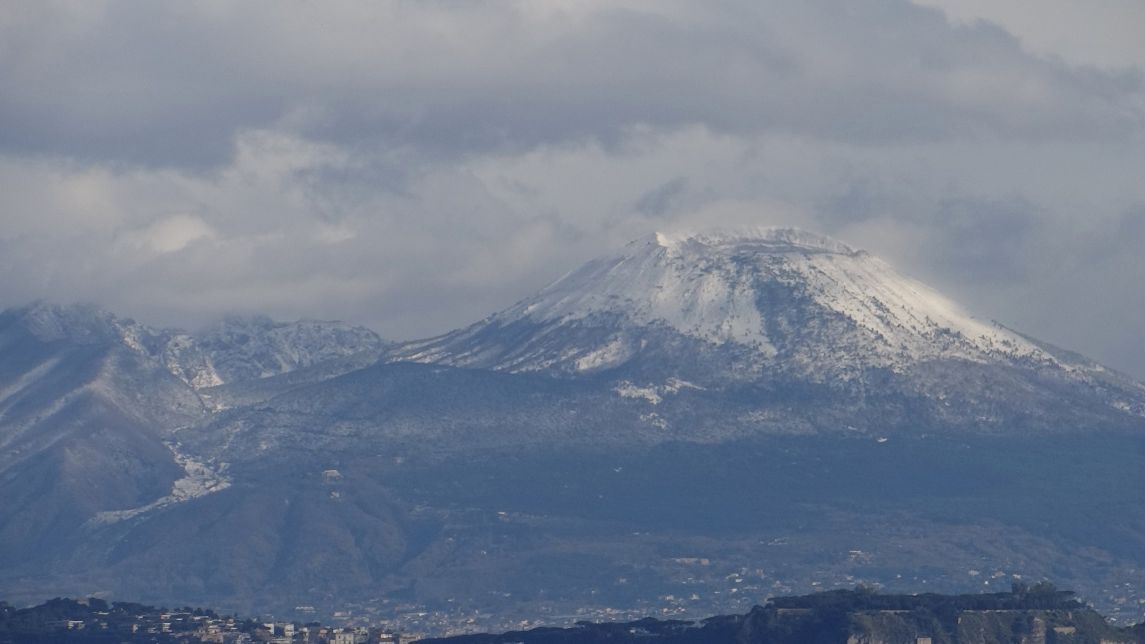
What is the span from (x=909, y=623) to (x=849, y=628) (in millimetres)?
3436

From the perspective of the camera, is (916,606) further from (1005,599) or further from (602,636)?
(602,636)

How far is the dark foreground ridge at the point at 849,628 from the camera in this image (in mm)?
141875

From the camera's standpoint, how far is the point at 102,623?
169 m

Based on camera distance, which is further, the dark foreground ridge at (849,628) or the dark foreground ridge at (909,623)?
the dark foreground ridge at (849,628)

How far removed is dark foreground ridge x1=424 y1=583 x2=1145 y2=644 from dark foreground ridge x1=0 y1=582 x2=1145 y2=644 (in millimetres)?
45

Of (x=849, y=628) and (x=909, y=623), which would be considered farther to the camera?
(x=909, y=623)

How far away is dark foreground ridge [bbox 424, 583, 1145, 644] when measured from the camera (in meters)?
142

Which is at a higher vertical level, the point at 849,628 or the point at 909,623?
the point at 909,623

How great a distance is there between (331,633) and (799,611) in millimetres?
31660

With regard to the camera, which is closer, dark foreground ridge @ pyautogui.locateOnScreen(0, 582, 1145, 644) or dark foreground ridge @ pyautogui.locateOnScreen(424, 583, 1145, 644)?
dark foreground ridge @ pyautogui.locateOnScreen(424, 583, 1145, 644)

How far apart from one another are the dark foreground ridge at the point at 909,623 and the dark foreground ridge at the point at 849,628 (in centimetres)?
5

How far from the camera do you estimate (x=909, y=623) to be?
143m

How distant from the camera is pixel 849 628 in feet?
462

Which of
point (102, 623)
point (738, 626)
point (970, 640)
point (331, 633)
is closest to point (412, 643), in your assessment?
point (331, 633)
